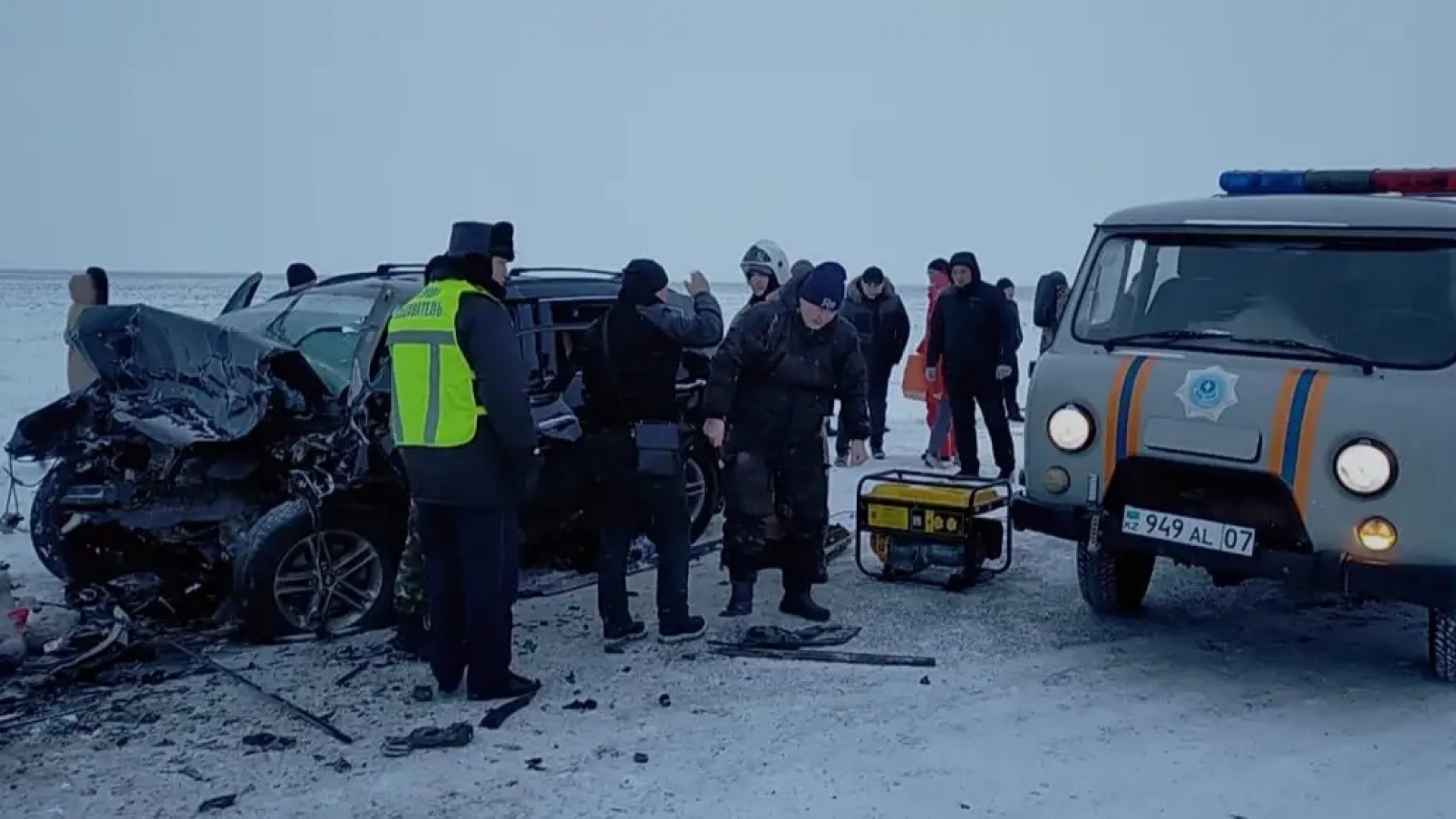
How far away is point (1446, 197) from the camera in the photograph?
6180 mm

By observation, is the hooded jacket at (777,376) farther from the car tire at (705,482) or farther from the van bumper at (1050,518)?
the car tire at (705,482)

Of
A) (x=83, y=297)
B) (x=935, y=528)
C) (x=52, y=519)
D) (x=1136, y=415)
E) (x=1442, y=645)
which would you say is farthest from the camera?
(x=83, y=297)

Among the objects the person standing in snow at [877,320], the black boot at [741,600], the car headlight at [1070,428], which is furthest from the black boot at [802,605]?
the person standing in snow at [877,320]

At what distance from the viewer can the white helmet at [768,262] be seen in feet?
23.8

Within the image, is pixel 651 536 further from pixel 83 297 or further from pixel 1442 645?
pixel 83 297

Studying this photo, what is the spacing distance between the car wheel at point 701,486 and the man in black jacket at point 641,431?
207 cm

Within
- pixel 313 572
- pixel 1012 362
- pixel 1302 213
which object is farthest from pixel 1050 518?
pixel 1012 362

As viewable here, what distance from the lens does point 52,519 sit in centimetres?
677

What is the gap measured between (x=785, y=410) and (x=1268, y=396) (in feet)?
7.08

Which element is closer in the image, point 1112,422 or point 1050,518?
point 1112,422

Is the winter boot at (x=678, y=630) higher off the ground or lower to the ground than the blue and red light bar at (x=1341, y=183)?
lower

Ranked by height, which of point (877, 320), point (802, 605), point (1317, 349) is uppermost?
point (877, 320)

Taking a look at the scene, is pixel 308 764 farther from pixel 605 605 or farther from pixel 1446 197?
pixel 1446 197

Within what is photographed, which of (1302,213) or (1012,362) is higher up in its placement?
(1302,213)
